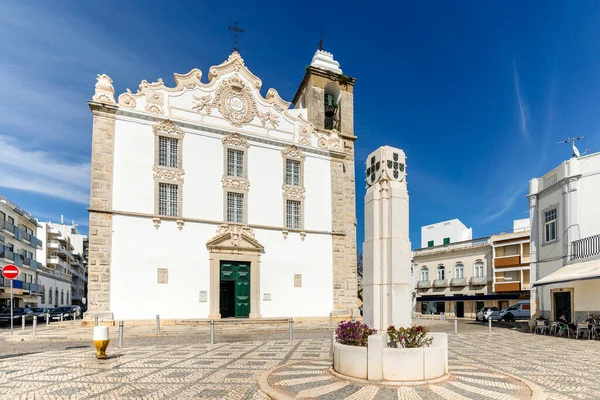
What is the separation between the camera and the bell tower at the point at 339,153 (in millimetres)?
25766

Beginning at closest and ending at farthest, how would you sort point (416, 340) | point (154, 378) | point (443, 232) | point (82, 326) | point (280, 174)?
point (416, 340) < point (154, 378) < point (82, 326) < point (280, 174) < point (443, 232)

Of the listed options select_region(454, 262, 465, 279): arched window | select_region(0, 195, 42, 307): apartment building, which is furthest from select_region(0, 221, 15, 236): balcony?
select_region(454, 262, 465, 279): arched window

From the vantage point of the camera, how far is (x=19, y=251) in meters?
43.1

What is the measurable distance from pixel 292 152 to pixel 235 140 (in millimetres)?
3704

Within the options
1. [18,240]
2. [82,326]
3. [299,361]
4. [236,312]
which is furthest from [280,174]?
[18,240]

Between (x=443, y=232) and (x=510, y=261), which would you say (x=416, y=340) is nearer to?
(x=510, y=261)

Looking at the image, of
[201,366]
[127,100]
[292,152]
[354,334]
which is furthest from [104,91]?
[354,334]

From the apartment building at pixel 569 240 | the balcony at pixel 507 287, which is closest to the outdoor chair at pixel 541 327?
the apartment building at pixel 569 240

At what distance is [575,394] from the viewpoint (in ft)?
22.0

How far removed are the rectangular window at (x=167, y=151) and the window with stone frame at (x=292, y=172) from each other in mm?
6674

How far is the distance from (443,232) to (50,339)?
134ft

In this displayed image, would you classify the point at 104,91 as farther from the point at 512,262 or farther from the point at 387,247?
the point at 512,262

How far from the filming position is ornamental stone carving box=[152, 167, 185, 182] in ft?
71.2

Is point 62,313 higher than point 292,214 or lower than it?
lower
